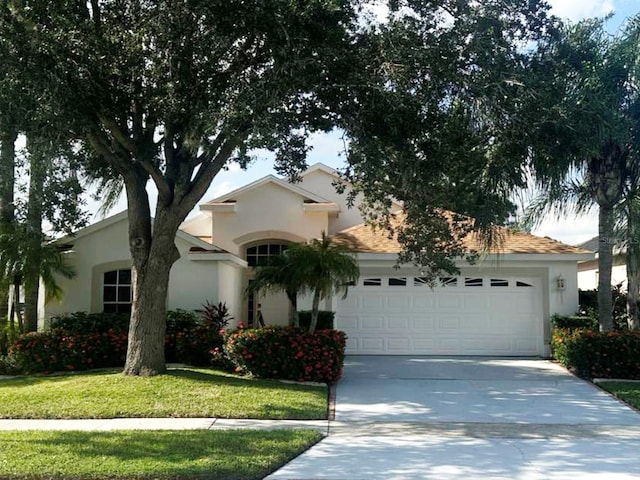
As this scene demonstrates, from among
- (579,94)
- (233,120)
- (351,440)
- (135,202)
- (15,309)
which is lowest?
(351,440)

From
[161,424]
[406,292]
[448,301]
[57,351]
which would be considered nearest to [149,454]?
[161,424]

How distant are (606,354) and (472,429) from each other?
5370mm

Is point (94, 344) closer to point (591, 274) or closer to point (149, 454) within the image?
point (149, 454)

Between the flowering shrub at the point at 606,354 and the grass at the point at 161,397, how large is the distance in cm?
557

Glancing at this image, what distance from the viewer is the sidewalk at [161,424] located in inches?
351

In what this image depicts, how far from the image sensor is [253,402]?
1034cm

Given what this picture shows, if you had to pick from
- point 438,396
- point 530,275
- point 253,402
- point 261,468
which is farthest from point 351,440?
point 530,275

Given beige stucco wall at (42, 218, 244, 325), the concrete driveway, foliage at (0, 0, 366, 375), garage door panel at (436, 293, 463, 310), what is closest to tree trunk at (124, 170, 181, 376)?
foliage at (0, 0, 366, 375)

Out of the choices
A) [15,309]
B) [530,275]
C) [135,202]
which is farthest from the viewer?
[530,275]

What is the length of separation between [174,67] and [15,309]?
8636 mm

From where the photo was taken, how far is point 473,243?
17.2m

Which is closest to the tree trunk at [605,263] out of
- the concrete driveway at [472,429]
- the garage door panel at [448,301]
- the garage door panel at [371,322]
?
the concrete driveway at [472,429]

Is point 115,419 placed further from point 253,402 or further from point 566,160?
point 566,160

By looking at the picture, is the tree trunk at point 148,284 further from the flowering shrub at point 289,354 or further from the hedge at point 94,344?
the hedge at point 94,344
